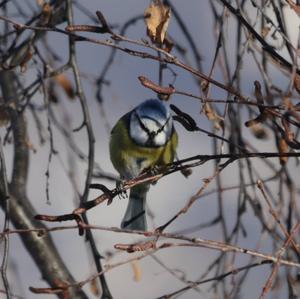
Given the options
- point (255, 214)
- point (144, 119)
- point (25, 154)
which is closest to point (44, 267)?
point (25, 154)

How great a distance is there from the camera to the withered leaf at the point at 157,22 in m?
1.58

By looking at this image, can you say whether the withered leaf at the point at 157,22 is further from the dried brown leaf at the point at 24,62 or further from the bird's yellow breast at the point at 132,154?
the bird's yellow breast at the point at 132,154

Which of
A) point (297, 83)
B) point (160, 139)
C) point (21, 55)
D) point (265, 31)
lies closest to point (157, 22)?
point (297, 83)

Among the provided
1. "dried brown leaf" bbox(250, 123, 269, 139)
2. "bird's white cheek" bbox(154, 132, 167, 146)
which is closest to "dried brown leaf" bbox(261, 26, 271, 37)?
"dried brown leaf" bbox(250, 123, 269, 139)

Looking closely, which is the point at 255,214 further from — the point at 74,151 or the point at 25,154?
the point at 25,154

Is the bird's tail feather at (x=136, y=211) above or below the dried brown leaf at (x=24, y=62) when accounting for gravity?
below

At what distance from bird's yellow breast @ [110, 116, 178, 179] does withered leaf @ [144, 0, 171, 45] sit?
1241mm

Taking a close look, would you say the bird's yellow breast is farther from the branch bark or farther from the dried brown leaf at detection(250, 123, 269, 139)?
the dried brown leaf at detection(250, 123, 269, 139)

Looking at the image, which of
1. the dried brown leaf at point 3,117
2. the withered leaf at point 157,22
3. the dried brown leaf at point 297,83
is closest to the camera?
the dried brown leaf at point 297,83

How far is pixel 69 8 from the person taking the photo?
257 centimetres

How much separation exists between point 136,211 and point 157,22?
136 cm

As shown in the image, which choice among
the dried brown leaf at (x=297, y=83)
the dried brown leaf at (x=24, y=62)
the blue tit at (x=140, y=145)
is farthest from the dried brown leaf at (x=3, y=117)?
the dried brown leaf at (x=297, y=83)

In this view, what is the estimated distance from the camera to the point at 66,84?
2799 mm

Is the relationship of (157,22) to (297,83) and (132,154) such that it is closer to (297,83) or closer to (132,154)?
(297,83)
